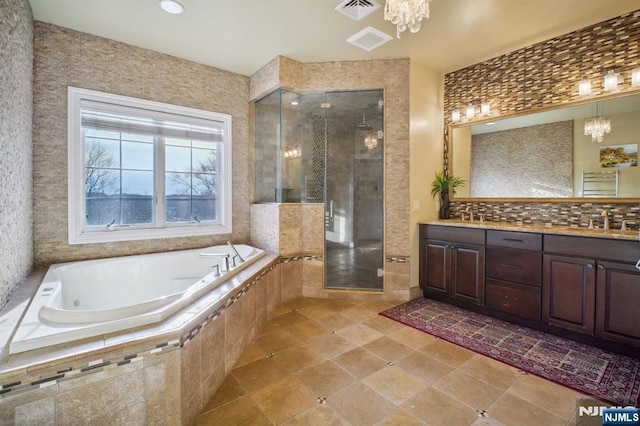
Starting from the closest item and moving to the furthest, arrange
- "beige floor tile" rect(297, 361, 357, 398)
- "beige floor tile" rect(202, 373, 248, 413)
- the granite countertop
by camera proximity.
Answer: "beige floor tile" rect(202, 373, 248, 413) → "beige floor tile" rect(297, 361, 357, 398) → the granite countertop

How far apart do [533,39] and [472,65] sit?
652mm

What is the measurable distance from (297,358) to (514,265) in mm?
2111

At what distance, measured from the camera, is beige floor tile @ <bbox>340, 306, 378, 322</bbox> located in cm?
289

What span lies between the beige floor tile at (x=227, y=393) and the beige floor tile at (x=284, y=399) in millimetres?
98

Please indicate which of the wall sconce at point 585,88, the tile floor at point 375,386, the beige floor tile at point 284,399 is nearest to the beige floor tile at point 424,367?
the tile floor at point 375,386

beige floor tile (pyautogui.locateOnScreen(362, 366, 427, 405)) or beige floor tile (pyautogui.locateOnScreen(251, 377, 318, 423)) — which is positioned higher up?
beige floor tile (pyautogui.locateOnScreen(362, 366, 427, 405))

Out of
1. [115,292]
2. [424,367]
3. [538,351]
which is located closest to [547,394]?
[538,351]

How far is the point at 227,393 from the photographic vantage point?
178cm

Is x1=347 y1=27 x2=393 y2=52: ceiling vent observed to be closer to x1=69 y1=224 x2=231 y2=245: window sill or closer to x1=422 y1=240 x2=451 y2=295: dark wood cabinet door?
x1=422 y1=240 x2=451 y2=295: dark wood cabinet door

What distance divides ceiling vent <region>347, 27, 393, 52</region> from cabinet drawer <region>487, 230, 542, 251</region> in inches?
84.6

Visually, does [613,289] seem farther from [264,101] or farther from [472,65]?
[264,101]

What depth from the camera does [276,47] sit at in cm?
302

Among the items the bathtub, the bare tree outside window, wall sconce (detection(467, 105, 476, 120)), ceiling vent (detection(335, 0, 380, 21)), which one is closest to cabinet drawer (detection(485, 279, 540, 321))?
wall sconce (detection(467, 105, 476, 120))

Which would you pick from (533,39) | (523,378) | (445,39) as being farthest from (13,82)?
(533,39)
